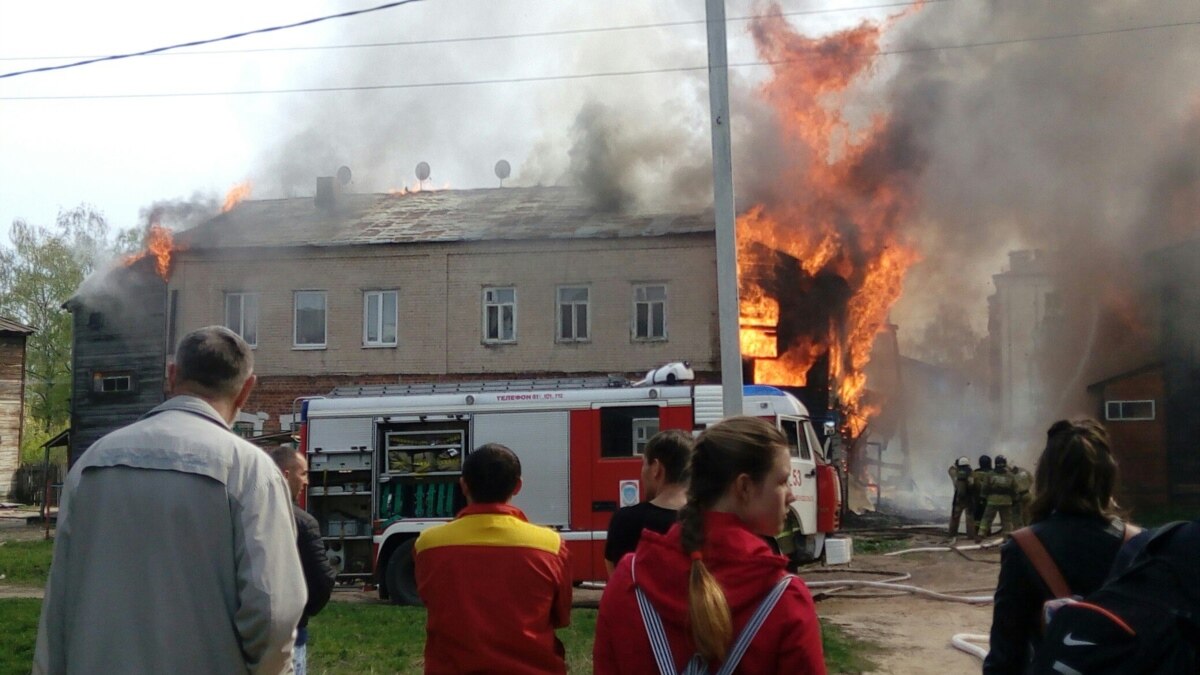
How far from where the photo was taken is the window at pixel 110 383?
30906 mm

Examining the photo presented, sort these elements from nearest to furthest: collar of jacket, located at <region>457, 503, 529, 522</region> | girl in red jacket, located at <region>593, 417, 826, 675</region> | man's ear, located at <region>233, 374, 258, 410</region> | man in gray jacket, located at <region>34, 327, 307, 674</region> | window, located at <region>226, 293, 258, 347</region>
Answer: girl in red jacket, located at <region>593, 417, 826, 675</region>, man in gray jacket, located at <region>34, 327, 307, 674</region>, man's ear, located at <region>233, 374, 258, 410</region>, collar of jacket, located at <region>457, 503, 529, 522</region>, window, located at <region>226, 293, 258, 347</region>

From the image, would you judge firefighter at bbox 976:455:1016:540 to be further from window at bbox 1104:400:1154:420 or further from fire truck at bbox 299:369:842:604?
window at bbox 1104:400:1154:420

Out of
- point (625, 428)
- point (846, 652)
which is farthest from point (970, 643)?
Answer: point (625, 428)

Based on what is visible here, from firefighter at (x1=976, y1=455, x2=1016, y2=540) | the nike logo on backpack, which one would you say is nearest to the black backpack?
the nike logo on backpack

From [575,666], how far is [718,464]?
6.70 metres

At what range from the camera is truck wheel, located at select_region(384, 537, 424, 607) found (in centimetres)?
1412

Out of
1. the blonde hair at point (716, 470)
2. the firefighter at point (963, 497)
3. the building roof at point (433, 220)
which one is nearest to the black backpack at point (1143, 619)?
the blonde hair at point (716, 470)

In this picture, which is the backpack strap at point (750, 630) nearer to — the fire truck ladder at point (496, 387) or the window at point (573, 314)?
the fire truck ladder at point (496, 387)

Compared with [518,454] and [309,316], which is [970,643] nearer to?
[518,454]

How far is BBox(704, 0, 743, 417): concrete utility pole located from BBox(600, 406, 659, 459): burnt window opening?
5141mm

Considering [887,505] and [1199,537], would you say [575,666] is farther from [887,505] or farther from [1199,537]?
[887,505]

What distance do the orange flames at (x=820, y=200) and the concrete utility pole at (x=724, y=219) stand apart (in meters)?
15.5

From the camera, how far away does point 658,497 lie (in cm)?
471

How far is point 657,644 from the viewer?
264 cm
